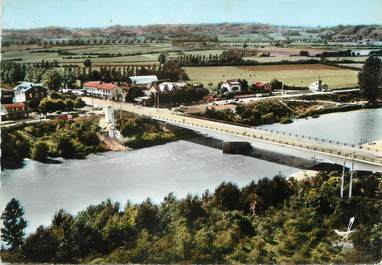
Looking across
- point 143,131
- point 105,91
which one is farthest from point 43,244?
point 105,91

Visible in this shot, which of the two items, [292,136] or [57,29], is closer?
[57,29]

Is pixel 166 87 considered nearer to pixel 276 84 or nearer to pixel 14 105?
pixel 276 84

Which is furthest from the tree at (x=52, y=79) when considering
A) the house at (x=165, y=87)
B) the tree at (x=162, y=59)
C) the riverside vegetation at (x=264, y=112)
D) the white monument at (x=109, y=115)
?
the riverside vegetation at (x=264, y=112)

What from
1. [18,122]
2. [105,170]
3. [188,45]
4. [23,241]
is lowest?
[23,241]

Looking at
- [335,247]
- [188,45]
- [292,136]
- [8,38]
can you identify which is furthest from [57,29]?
[335,247]

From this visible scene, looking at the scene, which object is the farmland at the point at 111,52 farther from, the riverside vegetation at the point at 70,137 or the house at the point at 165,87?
the riverside vegetation at the point at 70,137

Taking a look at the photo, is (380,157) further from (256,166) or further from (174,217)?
(174,217)

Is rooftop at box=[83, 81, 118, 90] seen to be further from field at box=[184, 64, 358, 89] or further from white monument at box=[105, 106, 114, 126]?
field at box=[184, 64, 358, 89]
